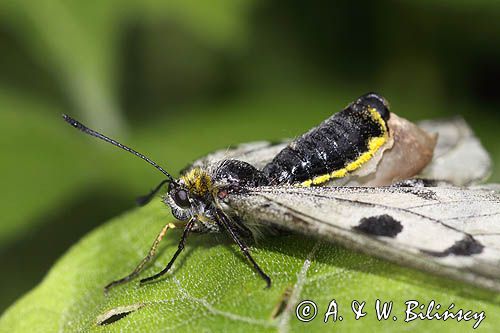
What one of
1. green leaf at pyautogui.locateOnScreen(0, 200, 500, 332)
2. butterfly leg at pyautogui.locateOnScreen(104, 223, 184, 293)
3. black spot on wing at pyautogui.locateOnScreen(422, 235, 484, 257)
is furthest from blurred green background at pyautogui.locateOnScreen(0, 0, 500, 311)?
black spot on wing at pyautogui.locateOnScreen(422, 235, 484, 257)

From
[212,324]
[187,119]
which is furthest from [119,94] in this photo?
[212,324]

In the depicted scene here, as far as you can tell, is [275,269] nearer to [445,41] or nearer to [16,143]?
[16,143]

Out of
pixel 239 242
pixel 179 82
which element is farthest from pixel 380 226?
pixel 179 82

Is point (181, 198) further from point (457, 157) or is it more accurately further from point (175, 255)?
point (457, 157)

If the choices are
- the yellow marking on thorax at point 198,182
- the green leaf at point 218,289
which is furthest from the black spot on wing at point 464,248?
the yellow marking on thorax at point 198,182

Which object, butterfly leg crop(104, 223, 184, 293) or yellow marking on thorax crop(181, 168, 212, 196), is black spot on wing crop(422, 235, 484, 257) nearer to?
yellow marking on thorax crop(181, 168, 212, 196)
